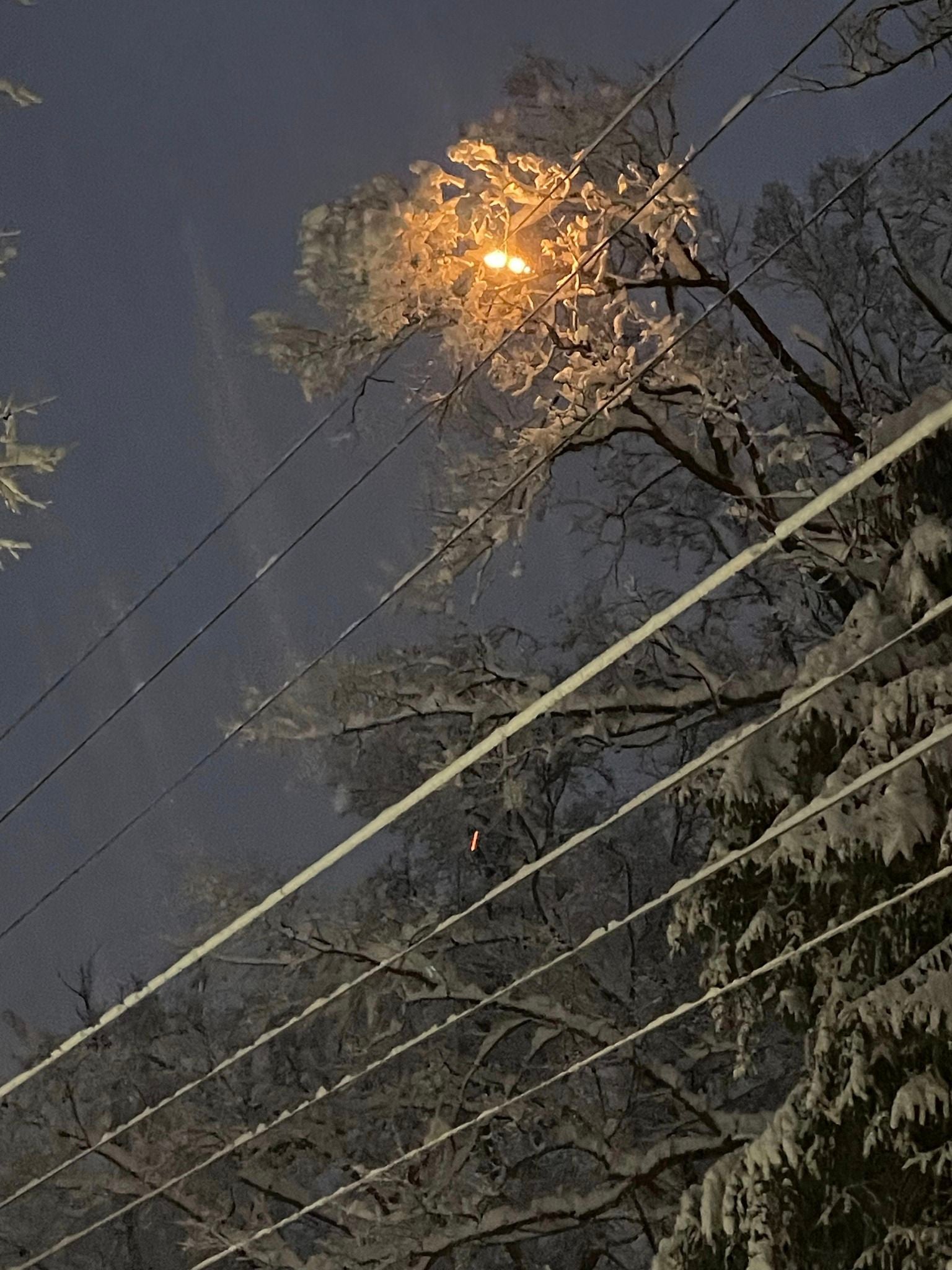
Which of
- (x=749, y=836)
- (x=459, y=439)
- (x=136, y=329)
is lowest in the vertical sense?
(x=749, y=836)

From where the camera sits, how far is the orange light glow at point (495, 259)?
7.93 m

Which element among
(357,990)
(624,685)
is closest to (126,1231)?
(357,990)

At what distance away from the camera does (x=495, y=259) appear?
796 cm

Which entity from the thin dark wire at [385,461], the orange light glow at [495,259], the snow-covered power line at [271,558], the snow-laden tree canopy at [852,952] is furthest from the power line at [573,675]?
the orange light glow at [495,259]

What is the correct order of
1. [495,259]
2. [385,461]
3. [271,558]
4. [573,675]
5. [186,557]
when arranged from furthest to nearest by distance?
[495,259], [385,461], [186,557], [271,558], [573,675]

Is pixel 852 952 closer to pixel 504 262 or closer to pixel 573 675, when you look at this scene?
pixel 573 675

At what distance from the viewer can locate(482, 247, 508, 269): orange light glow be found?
312 inches

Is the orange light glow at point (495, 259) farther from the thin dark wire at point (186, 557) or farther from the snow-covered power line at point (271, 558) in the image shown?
the thin dark wire at point (186, 557)

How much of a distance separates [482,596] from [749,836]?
2.72 meters

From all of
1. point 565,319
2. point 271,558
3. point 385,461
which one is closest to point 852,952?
point 385,461

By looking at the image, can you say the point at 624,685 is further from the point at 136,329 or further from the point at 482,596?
the point at 136,329

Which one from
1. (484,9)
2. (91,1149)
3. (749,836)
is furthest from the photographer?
(484,9)

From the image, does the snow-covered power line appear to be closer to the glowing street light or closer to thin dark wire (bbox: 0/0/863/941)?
thin dark wire (bbox: 0/0/863/941)

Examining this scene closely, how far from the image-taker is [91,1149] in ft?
18.8
